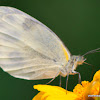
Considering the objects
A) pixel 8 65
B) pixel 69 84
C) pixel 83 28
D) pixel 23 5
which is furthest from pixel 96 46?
pixel 8 65

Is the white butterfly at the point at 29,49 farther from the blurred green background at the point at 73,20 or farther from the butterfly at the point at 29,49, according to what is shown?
the blurred green background at the point at 73,20

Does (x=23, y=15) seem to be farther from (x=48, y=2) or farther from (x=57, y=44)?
(x=48, y=2)

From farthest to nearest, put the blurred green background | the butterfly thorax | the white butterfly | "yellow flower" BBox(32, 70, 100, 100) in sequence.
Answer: the blurred green background < the white butterfly < the butterfly thorax < "yellow flower" BBox(32, 70, 100, 100)

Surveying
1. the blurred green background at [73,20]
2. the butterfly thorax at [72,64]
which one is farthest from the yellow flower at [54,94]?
the blurred green background at [73,20]

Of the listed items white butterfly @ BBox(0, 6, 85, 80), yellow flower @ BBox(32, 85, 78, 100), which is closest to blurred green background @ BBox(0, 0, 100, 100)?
white butterfly @ BBox(0, 6, 85, 80)

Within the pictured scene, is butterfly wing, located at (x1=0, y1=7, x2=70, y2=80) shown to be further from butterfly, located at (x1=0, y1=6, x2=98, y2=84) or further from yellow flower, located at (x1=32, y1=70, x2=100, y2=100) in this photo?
yellow flower, located at (x1=32, y1=70, x2=100, y2=100)

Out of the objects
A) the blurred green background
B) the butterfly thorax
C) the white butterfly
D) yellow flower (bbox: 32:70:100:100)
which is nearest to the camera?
yellow flower (bbox: 32:70:100:100)
